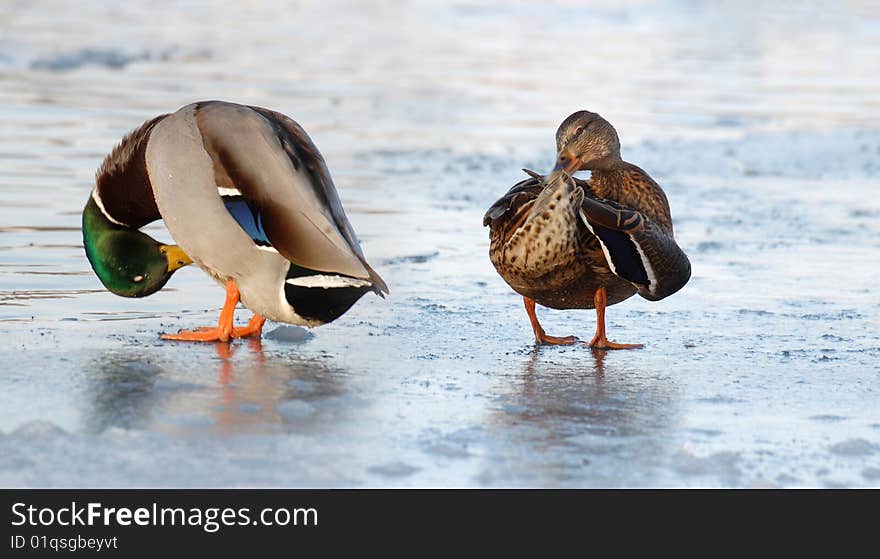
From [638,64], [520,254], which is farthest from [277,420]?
[638,64]

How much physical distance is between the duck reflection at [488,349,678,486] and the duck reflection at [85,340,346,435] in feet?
1.67

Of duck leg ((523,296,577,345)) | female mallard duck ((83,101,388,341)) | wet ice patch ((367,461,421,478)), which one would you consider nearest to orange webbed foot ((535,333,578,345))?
duck leg ((523,296,577,345))

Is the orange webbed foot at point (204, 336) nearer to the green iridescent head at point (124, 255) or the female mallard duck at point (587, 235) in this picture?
the green iridescent head at point (124, 255)

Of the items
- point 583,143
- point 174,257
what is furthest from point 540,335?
point 174,257

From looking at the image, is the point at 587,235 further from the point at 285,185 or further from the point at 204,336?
the point at 204,336

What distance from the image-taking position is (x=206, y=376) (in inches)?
163

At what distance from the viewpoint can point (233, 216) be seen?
4301 mm

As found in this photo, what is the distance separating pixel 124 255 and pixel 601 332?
157 cm

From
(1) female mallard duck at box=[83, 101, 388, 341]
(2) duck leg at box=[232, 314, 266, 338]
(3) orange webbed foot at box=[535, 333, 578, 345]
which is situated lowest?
(3) orange webbed foot at box=[535, 333, 578, 345]

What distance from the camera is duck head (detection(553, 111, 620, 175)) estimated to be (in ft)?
15.5

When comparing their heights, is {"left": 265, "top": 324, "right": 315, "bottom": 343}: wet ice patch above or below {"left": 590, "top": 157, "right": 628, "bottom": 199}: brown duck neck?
below

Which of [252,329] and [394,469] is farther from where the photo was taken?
[252,329]

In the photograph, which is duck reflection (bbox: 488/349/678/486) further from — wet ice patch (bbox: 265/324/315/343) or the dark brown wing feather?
wet ice patch (bbox: 265/324/315/343)

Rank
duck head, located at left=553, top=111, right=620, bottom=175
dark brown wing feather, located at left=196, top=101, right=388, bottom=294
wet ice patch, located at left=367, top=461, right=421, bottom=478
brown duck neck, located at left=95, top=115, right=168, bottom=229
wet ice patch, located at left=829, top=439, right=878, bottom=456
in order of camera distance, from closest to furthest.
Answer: wet ice patch, located at left=367, top=461, right=421, bottom=478, wet ice patch, located at left=829, top=439, right=878, bottom=456, dark brown wing feather, located at left=196, top=101, right=388, bottom=294, brown duck neck, located at left=95, top=115, right=168, bottom=229, duck head, located at left=553, top=111, right=620, bottom=175
